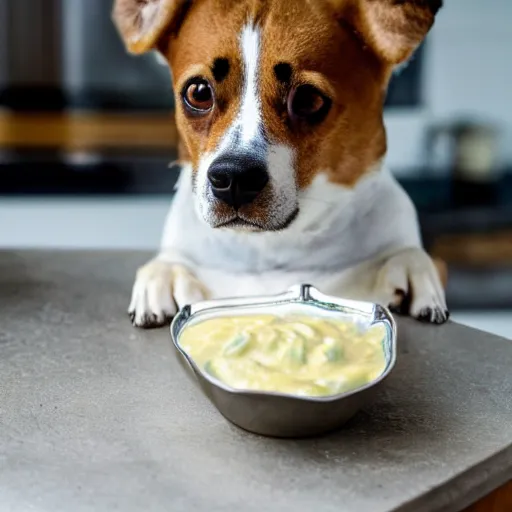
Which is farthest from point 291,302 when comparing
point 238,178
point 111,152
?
point 111,152

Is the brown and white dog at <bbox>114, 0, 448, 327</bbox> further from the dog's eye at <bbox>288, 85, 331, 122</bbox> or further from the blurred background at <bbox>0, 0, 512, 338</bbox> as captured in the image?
the blurred background at <bbox>0, 0, 512, 338</bbox>

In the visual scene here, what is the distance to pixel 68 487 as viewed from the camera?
64cm

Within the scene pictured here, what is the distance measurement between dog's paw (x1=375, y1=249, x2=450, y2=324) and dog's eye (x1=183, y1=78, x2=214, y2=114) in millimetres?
293

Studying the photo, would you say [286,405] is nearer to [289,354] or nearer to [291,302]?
[289,354]

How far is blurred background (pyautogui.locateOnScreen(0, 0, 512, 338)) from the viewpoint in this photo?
178 centimetres

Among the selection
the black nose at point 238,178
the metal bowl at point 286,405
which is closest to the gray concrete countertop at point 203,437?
the metal bowl at point 286,405

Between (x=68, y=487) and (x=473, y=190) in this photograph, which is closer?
(x=68, y=487)

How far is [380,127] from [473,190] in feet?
4.08

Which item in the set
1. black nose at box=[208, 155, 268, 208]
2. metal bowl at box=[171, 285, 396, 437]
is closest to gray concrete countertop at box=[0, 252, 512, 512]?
metal bowl at box=[171, 285, 396, 437]

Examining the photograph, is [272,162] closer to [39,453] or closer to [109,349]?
[109,349]

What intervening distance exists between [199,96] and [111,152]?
976 mm

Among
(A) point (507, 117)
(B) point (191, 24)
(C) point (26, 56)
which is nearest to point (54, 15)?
(C) point (26, 56)

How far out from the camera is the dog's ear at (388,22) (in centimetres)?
94

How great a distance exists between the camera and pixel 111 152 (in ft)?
6.23
